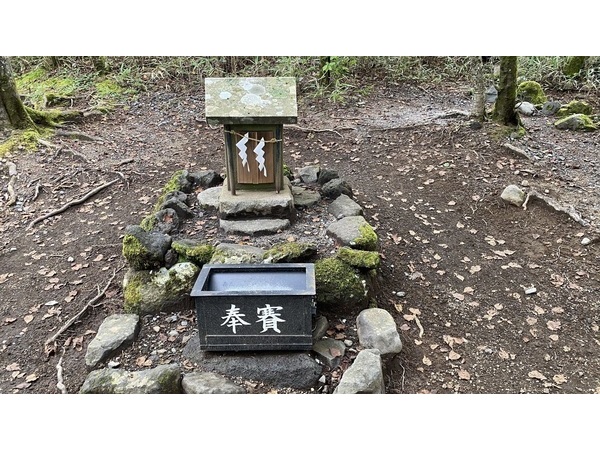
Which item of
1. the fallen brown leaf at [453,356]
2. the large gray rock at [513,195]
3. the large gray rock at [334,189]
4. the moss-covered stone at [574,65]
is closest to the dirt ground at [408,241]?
the fallen brown leaf at [453,356]

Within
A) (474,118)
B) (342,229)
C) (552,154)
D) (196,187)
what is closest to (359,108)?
(474,118)

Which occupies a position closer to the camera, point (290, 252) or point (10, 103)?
point (290, 252)

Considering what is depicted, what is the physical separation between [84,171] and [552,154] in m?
7.42

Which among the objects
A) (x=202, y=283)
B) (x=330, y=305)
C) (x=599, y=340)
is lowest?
(x=599, y=340)

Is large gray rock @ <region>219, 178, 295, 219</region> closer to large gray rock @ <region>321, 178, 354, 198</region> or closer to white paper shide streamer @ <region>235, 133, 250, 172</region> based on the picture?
white paper shide streamer @ <region>235, 133, 250, 172</region>

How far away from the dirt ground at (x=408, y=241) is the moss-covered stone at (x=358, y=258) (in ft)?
1.61

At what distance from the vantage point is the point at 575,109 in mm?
8883

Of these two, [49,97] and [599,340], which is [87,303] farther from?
[49,97]

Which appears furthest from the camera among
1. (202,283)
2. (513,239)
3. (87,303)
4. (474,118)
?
(474,118)

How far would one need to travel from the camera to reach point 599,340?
157 inches

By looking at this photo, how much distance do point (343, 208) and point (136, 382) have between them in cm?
289

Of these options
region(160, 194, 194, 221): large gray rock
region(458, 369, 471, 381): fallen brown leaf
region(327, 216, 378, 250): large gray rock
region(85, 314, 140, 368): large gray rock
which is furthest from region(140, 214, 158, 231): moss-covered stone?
region(458, 369, 471, 381): fallen brown leaf

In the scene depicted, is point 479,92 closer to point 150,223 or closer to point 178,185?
point 178,185

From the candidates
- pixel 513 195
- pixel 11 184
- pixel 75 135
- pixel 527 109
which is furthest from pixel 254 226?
pixel 527 109
